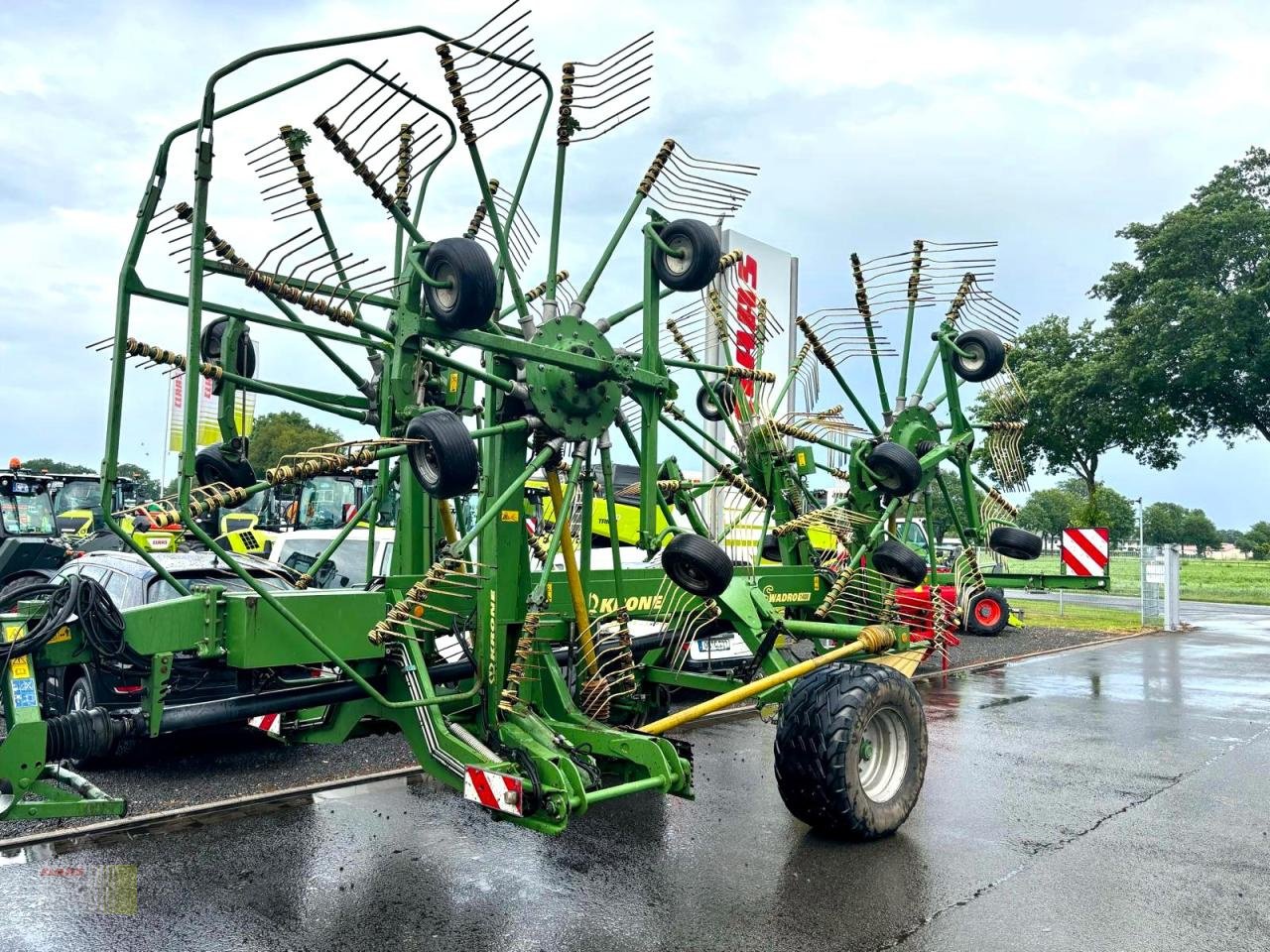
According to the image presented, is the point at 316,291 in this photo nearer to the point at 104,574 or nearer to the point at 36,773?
the point at 36,773

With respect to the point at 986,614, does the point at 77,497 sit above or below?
above

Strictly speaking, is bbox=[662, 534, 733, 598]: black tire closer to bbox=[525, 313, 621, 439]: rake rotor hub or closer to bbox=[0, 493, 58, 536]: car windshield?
bbox=[525, 313, 621, 439]: rake rotor hub

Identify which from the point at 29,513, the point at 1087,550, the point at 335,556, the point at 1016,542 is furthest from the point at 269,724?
the point at 1087,550

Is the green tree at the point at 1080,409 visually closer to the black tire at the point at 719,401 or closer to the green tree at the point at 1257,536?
the black tire at the point at 719,401

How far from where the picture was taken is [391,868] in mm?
5668

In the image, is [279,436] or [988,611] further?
[279,436]

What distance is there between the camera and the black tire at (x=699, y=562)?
5.94 m

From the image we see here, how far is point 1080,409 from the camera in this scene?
107 feet

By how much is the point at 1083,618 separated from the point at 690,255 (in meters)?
20.9

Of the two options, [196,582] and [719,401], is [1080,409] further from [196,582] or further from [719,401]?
[196,582]

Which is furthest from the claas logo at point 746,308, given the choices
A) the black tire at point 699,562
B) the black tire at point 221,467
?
the black tire at point 221,467

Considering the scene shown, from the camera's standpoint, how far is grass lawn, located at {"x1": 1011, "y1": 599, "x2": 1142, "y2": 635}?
853 inches

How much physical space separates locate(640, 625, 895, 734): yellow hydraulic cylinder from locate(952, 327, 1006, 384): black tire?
16.6 ft

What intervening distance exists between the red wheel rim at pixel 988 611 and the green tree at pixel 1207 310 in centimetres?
1458
